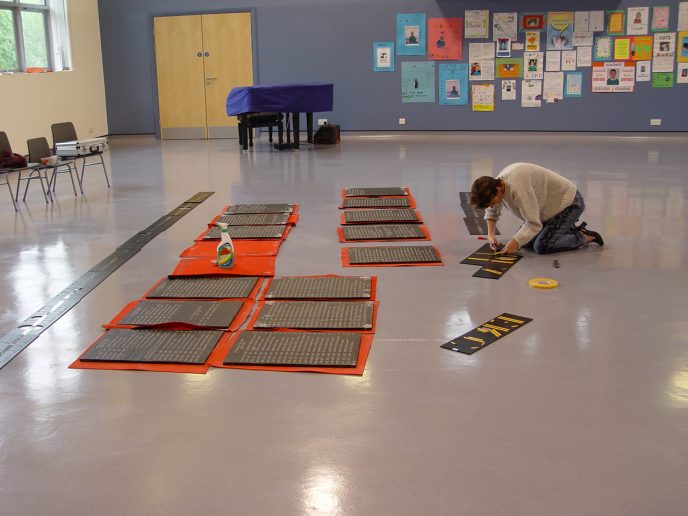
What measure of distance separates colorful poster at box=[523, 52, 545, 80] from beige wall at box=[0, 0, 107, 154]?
7234 mm

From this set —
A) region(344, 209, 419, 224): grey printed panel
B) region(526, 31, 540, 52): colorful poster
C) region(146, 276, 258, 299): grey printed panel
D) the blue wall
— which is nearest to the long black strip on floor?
region(146, 276, 258, 299): grey printed panel

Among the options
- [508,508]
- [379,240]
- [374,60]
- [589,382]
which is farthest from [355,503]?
[374,60]

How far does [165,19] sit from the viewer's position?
40.5ft

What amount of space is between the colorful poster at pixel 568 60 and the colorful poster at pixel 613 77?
318mm

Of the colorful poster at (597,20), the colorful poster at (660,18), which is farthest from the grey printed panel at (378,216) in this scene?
the colorful poster at (660,18)

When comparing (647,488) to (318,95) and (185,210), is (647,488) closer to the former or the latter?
(185,210)

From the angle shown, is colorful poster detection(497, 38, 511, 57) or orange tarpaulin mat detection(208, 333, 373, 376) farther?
colorful poster detection(497, 38, 511, 57)

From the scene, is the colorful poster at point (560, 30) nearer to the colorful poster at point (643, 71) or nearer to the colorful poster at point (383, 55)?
the colorful poster at point (643, 71)

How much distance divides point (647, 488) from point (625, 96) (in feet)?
34.2

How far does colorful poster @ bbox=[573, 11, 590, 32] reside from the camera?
11164 mm

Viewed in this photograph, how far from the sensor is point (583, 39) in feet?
36.9

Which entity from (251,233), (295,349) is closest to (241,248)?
(251,233)

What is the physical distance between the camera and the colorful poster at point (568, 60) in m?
11.4

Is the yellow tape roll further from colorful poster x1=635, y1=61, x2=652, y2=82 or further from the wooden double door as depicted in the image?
the wooden double door
